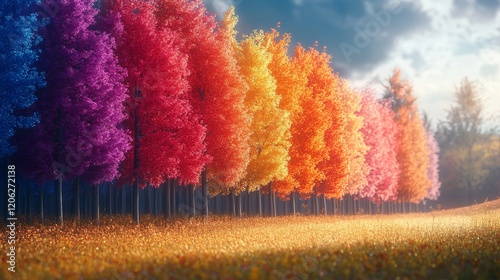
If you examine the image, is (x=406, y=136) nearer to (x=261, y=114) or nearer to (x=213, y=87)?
(x=261, y=114)

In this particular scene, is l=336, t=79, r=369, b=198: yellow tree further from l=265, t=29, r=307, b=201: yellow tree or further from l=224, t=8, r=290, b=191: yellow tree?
l=224, t=8, r=290, b=191: yellow tree

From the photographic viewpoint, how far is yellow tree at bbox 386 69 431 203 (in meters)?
56.7

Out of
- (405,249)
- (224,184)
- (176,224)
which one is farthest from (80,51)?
(405,249)

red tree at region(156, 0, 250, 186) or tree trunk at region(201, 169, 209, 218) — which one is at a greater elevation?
red tree at region(156, 0, 250, 186)

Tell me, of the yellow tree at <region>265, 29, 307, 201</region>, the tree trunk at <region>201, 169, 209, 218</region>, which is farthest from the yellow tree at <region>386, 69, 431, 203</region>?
the tree trunk at <region>201, 169, 209, 218</region>

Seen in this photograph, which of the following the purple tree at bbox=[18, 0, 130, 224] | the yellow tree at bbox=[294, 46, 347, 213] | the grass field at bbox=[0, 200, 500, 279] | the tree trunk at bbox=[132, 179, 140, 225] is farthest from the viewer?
the yellow tree at bbox=[294, 46, 347, 213]

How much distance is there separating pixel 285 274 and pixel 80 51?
17.2m

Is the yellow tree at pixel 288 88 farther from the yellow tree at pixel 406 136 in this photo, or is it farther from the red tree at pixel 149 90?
the yellow tree at pixel 406 136

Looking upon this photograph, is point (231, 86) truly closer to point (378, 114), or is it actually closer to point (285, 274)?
point (285, 274)

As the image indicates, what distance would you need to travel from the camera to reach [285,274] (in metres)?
9.59

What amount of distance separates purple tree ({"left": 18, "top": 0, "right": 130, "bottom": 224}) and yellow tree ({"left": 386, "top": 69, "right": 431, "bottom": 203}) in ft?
131

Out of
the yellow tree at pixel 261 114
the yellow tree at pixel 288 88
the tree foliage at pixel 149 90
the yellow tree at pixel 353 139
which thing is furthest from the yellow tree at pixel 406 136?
the tree foliage at pixel 149 90

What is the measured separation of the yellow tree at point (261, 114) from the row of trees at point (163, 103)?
2.5 inches

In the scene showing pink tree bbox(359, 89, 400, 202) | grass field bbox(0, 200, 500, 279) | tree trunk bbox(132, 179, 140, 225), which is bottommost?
grass field bbox(0, 200, 500, 279)
